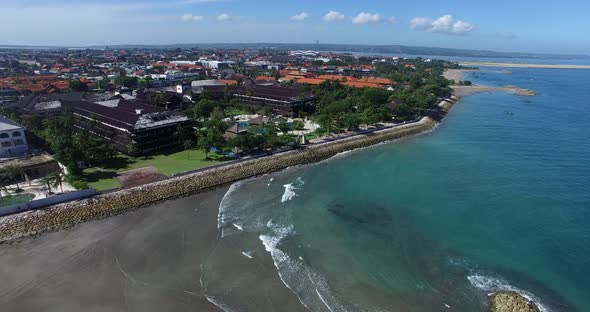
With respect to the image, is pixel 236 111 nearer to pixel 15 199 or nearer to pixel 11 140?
pixel 11 140

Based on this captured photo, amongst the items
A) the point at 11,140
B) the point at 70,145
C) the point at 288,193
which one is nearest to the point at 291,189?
the point at 288,193

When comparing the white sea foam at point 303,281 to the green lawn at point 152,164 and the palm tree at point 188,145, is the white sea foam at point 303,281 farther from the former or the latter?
the palm tree at point 188,145

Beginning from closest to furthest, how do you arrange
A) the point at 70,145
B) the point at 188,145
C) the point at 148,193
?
1. the point at 148,193
2. the point at 70,145
3. the point at 188,145

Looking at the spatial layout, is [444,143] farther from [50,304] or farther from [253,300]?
[50,304]

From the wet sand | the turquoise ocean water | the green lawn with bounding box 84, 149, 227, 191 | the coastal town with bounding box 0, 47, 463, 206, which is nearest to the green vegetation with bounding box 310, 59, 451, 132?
the coastal town with bounding box 0, 47, 463, 206

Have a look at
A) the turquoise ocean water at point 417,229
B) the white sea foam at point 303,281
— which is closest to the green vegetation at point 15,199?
the turquoise ocean water at point 417,229

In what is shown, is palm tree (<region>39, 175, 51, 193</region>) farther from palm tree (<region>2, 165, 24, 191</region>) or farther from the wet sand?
the wet sand
